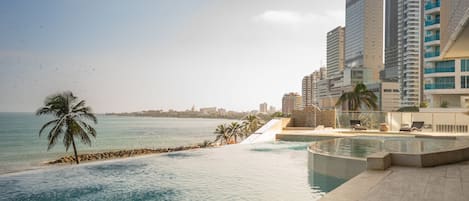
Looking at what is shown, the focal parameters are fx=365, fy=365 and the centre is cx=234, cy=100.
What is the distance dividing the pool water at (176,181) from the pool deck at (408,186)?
4.79ft

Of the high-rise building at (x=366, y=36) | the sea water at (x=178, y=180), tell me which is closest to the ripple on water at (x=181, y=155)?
the sea water at (x=178, y=180)

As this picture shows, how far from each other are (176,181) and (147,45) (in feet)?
137

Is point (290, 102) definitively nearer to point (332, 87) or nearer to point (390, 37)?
point (332, 87)

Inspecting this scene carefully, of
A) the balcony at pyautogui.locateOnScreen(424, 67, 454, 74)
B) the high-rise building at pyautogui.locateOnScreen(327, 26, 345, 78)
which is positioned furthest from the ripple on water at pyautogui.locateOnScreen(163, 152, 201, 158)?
the high-rise building at pyautogui.locateOnScreen(327, 26, 345, 78)

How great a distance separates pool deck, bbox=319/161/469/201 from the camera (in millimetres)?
4898

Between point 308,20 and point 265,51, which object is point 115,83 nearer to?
point 265,51

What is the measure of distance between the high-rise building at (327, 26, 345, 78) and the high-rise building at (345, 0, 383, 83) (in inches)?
312

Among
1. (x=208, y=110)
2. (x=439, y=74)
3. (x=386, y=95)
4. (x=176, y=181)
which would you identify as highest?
(x=386, y=95)

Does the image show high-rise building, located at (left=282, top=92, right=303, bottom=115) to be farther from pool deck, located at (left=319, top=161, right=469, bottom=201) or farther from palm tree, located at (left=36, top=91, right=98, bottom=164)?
pool deck, located at (left=319, top=161, right=469, bottom=201)

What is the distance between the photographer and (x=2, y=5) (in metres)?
45.5

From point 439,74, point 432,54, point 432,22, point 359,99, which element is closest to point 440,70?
point 439,74

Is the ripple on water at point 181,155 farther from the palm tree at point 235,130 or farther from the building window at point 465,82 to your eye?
the building window at point 465,82

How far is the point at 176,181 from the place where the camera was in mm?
Answer: 8758

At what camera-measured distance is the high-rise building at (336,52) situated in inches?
6191
